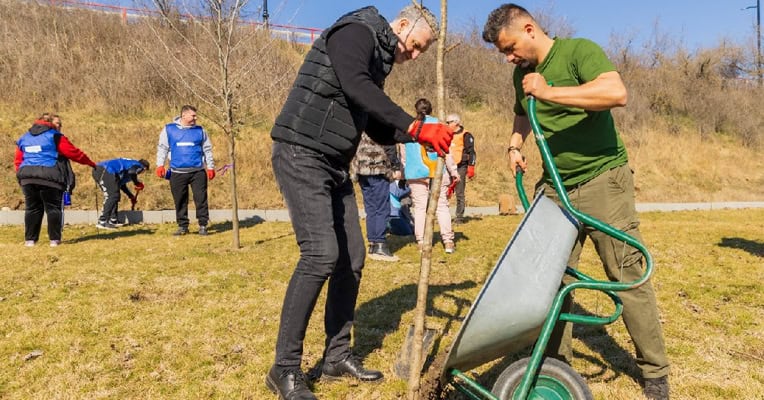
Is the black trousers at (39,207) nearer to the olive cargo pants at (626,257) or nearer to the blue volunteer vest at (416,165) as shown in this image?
the blue volunteer vest at (416,165)

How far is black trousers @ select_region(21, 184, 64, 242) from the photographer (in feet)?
24.1

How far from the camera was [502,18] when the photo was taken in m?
2.61

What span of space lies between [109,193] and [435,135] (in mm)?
8797

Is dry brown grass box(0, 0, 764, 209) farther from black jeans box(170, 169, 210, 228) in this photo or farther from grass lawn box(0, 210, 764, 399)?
grass lawn box(0, 210, 764, 399)

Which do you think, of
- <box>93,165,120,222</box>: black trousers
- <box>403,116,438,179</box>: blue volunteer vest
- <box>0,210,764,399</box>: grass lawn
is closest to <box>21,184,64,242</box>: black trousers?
<box>0,210,764,399</box>: grass lawn

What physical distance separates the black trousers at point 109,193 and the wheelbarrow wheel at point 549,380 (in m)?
8.82

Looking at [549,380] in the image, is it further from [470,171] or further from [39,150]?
[39,150]

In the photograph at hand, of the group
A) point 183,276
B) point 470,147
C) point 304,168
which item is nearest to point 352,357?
point 304,168

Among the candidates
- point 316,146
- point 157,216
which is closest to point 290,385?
point 316,146

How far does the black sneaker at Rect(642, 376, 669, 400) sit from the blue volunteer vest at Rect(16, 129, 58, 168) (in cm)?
751

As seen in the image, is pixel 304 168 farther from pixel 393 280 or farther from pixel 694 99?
pixel 694 99

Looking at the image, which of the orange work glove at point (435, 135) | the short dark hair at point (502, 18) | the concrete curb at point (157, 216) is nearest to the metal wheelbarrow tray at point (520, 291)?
the orange work glove at point (435, 135)

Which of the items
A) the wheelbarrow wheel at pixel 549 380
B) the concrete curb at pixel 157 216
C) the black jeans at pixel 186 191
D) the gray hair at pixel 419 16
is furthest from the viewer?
the concrete curb at pixel 157 216

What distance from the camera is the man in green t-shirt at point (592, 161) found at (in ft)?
8.64
